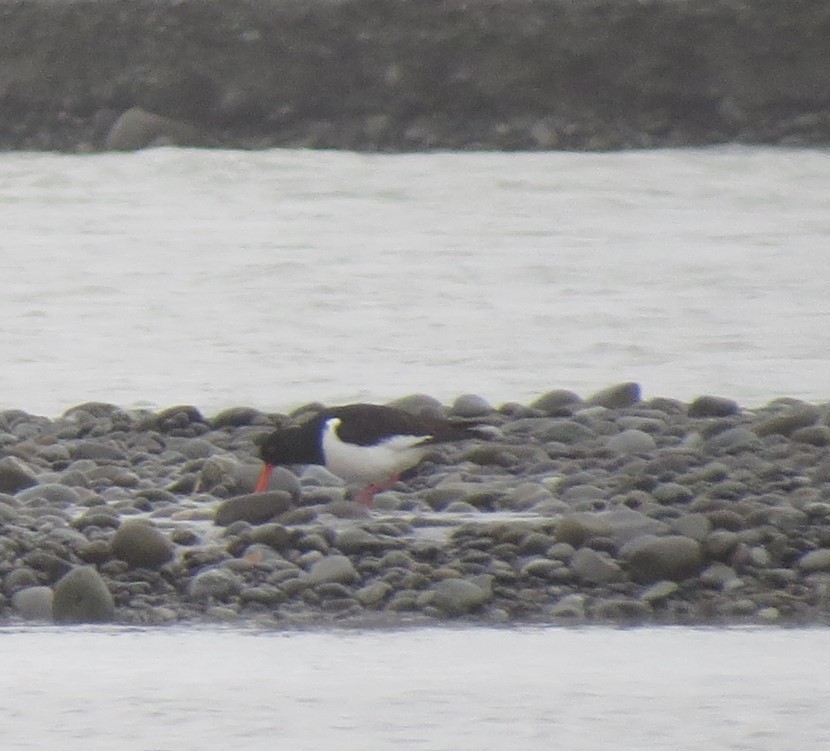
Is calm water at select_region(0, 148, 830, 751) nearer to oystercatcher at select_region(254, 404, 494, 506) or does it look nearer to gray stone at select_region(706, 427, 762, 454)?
oystercatcher at select_region(254, 404, 494, 506)

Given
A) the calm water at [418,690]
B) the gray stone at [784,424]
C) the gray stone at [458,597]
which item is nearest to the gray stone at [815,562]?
the calm water at [418,690]

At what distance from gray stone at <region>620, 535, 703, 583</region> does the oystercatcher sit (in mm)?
1104

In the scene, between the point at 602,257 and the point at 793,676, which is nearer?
the point at 793,676

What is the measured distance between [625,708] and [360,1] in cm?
1598

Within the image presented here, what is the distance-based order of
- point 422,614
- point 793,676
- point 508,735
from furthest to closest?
point 422,614, point 793,676, point 508,735

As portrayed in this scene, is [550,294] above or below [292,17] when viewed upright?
below

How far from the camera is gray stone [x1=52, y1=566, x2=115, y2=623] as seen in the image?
209 inches

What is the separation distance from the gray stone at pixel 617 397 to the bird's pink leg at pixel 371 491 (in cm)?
182

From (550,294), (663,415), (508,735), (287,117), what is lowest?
(508,735)

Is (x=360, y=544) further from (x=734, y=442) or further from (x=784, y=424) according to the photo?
(x=784, y=424)

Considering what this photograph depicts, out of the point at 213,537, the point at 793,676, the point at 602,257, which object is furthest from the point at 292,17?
the point at 793,676

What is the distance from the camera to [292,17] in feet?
65.8

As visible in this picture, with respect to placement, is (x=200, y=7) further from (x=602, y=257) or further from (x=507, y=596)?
(x=507, y=596)

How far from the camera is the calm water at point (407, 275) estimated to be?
978 cm
